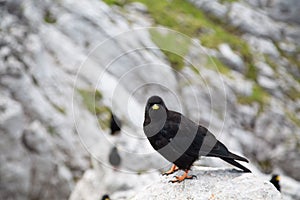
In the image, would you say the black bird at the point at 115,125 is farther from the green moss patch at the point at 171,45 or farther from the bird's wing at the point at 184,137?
the bird's wing at the point at 184,137

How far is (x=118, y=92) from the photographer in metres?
29.6

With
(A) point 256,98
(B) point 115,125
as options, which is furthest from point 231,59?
(B) point 115,125

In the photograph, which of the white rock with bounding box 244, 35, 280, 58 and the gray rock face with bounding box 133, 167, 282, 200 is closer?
the gray rock face with bounding box 133, 167, 282, 200

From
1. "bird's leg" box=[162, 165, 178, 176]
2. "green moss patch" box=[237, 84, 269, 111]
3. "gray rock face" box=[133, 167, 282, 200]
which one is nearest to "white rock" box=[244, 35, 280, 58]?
"green moss patch" box=[237, 84, 269, 111]

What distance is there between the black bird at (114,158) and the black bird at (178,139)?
15.6 m

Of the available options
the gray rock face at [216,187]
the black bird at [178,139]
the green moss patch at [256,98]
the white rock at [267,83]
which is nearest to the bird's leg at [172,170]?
the gray rock face at [216,187]

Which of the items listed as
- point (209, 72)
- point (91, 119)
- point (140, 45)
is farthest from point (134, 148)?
point (209, 72)

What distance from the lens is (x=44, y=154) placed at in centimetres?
2864

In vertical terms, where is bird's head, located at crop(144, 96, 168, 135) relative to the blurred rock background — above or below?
above

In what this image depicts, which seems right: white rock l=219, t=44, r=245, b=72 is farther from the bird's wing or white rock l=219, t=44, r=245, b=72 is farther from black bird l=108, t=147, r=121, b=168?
the bird's wing

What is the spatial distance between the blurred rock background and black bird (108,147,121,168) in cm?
30

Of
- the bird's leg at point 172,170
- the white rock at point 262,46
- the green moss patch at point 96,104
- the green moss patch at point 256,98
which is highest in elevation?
the bird's leg at point 172,170

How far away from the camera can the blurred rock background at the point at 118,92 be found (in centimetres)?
2803

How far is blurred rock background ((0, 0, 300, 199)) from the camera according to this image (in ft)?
92.0
